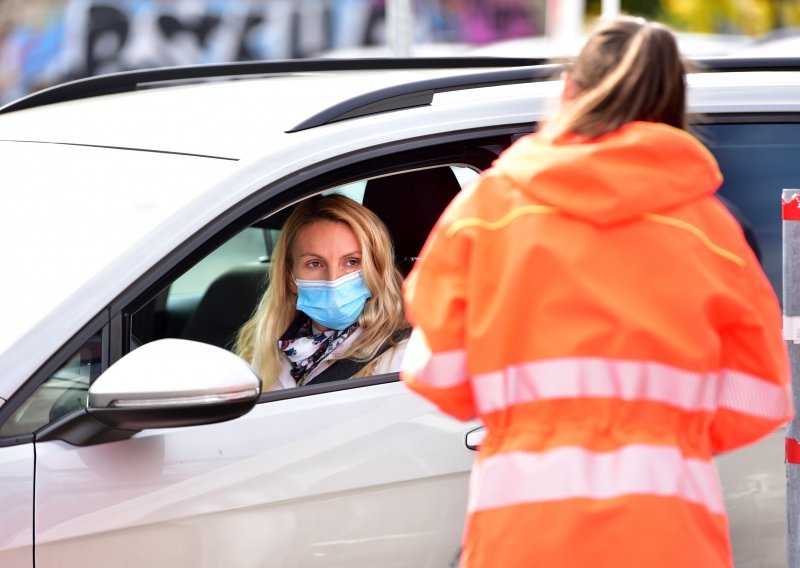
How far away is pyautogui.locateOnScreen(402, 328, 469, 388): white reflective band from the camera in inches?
77.6

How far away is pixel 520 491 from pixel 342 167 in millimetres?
1020

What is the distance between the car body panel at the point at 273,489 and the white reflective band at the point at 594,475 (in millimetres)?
656

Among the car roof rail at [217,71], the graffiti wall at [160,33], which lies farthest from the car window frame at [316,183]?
the graffiti wall at [160,33]

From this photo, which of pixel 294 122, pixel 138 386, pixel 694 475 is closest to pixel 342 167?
pixel 294 122

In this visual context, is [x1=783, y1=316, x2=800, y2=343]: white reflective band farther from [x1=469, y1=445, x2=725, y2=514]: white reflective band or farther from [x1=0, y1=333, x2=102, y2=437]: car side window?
[x1=0, y1=333, x2=102, y2=437]: car side window

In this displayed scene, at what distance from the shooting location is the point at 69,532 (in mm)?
2344

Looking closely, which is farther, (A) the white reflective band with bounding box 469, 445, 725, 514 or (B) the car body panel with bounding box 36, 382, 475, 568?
(B) the car body panel with bounding box 36, 382, 475, 568

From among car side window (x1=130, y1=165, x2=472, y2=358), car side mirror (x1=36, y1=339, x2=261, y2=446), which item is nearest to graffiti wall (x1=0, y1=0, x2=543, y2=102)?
car side window (x1=130, y1=165, x2=472, y2=358)

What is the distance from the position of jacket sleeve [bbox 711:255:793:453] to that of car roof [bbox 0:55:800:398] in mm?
1000

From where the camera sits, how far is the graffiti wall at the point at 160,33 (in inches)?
748

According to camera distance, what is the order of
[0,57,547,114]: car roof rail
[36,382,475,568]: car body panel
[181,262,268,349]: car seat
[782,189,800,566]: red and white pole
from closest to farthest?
1. [36,382,475,568]: car body panel
2. [782,189,800,566]: red and white pole
3. [0,57,547,114]: car roof rail
4. [181,262,268,349]: car seat

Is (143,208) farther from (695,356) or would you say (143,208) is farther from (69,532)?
(695,356)

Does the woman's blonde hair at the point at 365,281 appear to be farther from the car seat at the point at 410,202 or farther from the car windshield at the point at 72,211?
the car windshield at the point at 72,211

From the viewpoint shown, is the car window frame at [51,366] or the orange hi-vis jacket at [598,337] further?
the car window frame at [51,366]
